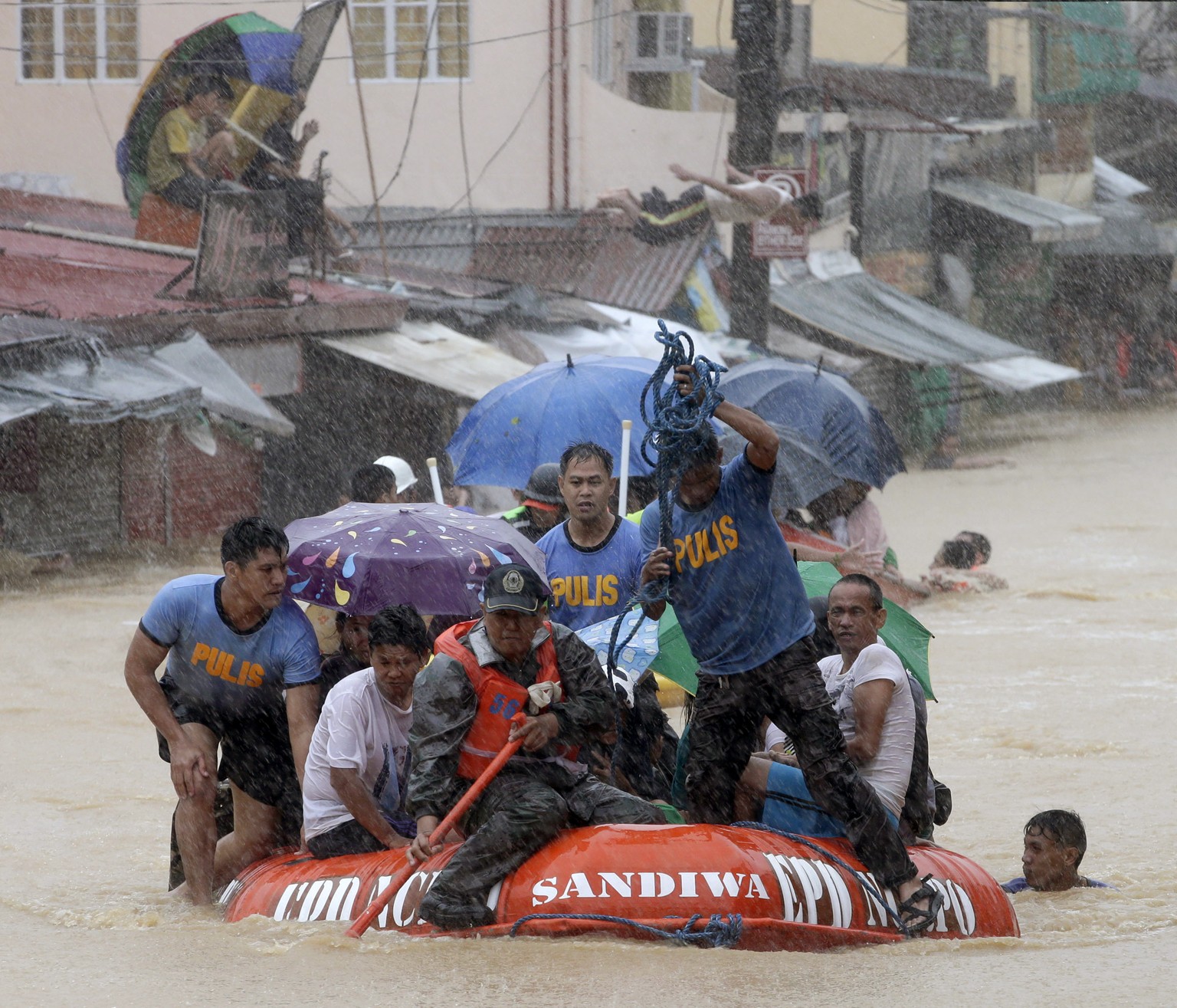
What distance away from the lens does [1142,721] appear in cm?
1050

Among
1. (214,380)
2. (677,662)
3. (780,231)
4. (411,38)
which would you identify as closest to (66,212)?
(214,380)

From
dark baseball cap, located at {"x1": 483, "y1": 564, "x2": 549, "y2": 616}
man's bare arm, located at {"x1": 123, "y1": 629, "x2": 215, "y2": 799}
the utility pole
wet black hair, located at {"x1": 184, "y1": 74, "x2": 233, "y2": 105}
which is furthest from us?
wet black hair, located at {"x1": 184, "y1": 74, "x2": 233, "y2": 105}

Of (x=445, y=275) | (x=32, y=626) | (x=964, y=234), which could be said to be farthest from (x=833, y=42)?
(x=32, y=626)

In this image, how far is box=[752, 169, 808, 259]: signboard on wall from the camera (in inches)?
709

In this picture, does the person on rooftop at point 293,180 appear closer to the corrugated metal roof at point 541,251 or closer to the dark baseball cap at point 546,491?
the corrugated metal roof at point 541,251

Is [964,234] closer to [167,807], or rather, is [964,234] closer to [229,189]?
[229,189]

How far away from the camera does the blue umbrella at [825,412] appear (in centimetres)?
1031

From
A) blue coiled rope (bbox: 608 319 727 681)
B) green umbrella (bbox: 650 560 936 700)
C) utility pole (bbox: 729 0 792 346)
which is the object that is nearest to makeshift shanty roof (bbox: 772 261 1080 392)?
utility pole (bbox: 729 0 792 346)

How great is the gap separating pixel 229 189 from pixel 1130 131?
23491mm

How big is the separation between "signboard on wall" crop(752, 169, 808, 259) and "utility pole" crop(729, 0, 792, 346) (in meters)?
0.16

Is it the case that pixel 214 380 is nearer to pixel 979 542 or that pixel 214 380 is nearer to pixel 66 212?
pixel 66 212

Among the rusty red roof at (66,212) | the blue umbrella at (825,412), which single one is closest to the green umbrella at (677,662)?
the blue umbrella at (825,412)

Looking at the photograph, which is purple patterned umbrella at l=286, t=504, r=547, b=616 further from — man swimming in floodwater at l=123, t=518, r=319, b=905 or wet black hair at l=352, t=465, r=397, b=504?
wet black hair at l=352, t=465, r=397, b=504

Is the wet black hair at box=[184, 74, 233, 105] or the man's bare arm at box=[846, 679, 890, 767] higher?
the wet black hair at box=[184, 74, 233, 105]
